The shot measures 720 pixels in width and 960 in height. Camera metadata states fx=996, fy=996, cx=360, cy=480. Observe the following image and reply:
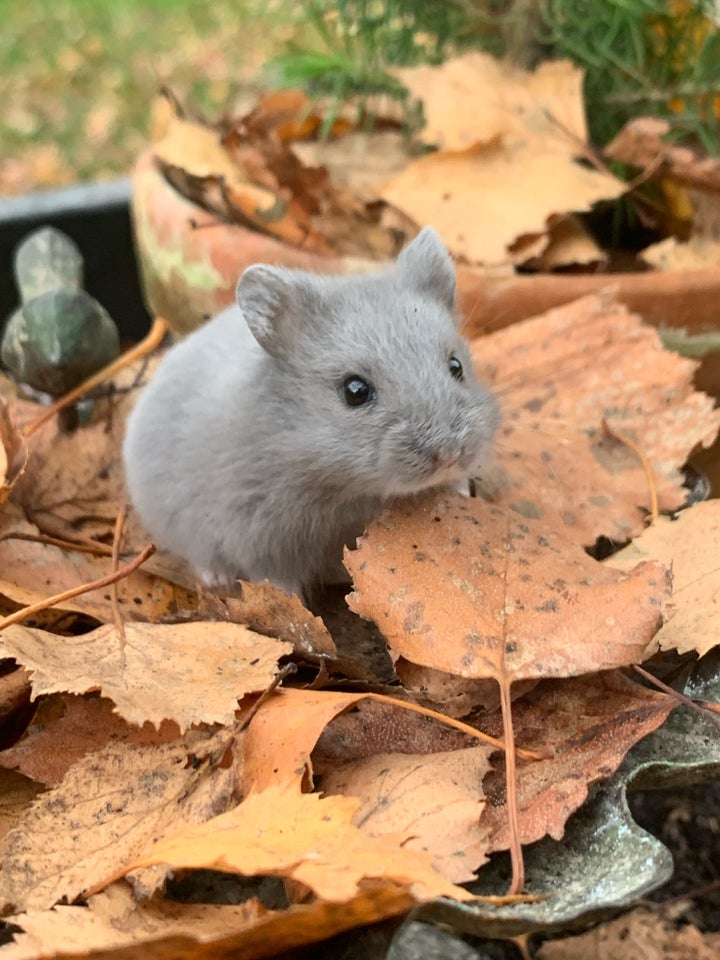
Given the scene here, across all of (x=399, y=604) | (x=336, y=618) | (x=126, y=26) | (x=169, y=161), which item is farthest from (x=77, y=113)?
(x=399, y=604)

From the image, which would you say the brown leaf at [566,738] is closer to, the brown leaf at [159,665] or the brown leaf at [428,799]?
the brown leaf at [428,799]

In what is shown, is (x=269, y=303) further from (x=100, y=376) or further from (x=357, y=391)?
(x=100, y=376)

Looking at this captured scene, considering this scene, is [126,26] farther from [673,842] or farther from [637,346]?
[673,842]

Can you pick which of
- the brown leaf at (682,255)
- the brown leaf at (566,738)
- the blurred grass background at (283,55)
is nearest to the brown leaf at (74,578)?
the brown leaf at (566,738)

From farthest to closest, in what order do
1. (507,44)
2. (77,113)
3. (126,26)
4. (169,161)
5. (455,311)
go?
(126,26), (77,113), (507,44), (169,161), (455,311)

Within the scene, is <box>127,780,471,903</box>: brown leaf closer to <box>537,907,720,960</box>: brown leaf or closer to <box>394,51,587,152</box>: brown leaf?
<box>537,907,720,960</box>: brown leaf

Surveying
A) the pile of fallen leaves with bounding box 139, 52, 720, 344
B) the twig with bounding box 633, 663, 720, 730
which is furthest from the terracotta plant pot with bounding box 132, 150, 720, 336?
the twig with bounding box 633, 663, 720, 730
